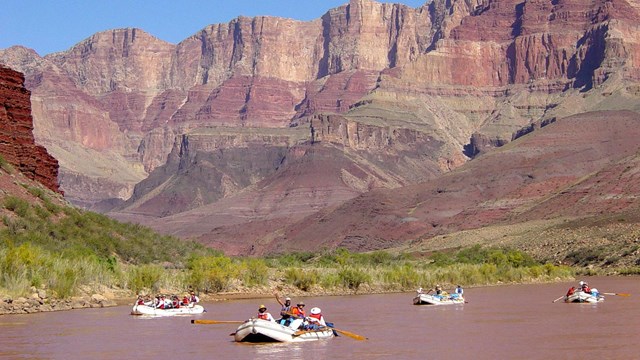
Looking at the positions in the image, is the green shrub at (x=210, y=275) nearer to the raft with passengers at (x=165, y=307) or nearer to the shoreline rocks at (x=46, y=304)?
the shoreline rocks at (x=46, y=304)

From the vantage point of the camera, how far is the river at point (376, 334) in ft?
143

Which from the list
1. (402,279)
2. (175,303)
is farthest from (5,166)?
(402,279)

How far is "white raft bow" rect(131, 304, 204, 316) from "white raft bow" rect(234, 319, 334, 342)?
1437cm

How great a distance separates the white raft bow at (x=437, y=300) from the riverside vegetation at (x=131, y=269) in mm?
13220

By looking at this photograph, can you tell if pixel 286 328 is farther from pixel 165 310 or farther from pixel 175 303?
pixel 175 303

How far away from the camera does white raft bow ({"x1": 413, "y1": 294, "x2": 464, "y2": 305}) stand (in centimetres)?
7150

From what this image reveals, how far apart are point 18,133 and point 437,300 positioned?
125 ft

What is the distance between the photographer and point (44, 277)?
6378cm

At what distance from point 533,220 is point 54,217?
105 m

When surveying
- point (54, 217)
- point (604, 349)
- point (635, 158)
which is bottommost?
point (604, 349)

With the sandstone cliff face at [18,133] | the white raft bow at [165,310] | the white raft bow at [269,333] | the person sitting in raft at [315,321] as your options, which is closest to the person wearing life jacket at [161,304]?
the white raft bow at [165,310]

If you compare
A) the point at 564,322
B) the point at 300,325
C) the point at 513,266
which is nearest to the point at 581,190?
the point at 513,266

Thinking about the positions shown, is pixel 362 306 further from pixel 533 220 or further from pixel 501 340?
pixel 533 220

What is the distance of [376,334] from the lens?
169ft
